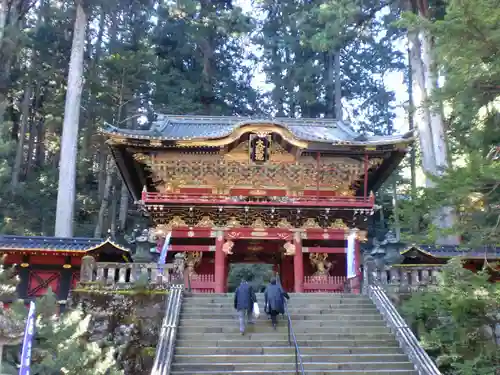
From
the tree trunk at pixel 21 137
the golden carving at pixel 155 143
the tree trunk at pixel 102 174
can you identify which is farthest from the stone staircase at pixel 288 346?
the tree trunk at pixel 21 137

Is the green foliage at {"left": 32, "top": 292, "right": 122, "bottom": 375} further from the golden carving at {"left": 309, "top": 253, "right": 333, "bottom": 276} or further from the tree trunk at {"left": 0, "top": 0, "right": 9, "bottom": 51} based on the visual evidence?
the tree trunk at {"left": 0, "top": 0, "right": 9, "bottom": 51}

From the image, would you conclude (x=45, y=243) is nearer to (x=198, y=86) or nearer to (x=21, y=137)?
(x=21, y=137)

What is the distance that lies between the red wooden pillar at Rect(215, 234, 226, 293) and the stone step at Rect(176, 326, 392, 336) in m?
4.18

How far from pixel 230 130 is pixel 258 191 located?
2433mm

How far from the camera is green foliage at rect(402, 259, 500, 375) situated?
24.8 ft

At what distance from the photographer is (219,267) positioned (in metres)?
14.2

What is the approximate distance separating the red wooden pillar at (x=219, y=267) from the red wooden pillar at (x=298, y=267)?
214 centimetres

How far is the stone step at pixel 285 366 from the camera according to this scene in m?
8.24

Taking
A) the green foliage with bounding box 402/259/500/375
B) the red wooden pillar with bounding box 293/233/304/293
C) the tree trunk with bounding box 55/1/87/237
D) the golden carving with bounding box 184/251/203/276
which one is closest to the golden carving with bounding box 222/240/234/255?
the golden carving with bounding box 184/251/203/276

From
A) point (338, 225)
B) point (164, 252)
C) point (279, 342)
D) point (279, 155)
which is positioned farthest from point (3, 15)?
point (279, 342)

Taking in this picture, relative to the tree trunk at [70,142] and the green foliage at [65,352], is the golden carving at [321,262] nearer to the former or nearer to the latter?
the green foliage at [65,352]

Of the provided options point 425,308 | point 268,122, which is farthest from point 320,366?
point 268,122

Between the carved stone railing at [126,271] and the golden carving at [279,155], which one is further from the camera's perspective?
the golden carving at [279,155]

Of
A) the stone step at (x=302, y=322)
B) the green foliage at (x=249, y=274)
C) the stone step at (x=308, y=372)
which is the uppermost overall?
the green foliage at (x=249, y=274)
